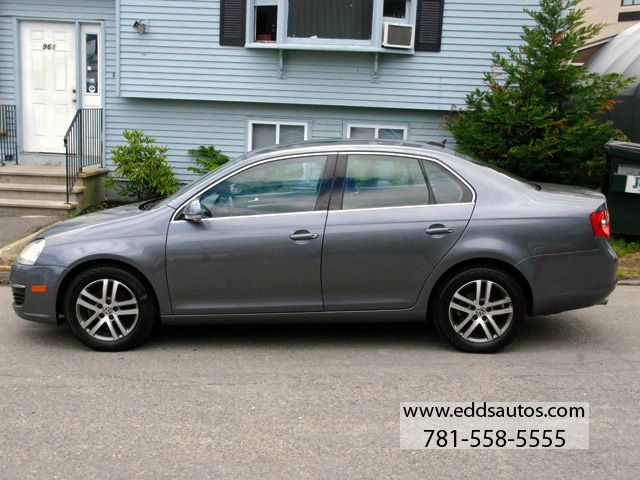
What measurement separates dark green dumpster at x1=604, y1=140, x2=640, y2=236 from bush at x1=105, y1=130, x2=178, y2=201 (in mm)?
6378

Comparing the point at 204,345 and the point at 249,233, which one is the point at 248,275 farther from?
the point at 204,345

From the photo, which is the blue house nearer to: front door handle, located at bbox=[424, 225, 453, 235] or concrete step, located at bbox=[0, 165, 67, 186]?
concrete step, located at bbox=[0, 165, 67, 186]

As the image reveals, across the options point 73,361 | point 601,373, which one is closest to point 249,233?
point 73,361

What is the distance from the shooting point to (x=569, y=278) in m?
5.35

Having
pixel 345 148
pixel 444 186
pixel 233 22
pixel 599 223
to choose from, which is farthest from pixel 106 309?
pixel 233 22

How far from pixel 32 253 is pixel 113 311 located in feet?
2.61

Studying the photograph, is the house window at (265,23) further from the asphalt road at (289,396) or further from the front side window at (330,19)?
the asphalt road at (289,396)

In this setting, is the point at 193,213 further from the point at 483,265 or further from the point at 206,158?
the point at 206,158

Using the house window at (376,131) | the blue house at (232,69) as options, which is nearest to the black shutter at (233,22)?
the blue house at (232,69)

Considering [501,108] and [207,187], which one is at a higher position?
[501,108]

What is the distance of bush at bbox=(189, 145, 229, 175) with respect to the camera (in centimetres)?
1115

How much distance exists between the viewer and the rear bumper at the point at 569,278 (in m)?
5.31

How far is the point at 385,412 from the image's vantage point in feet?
A: 14.3

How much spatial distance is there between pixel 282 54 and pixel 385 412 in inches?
310
